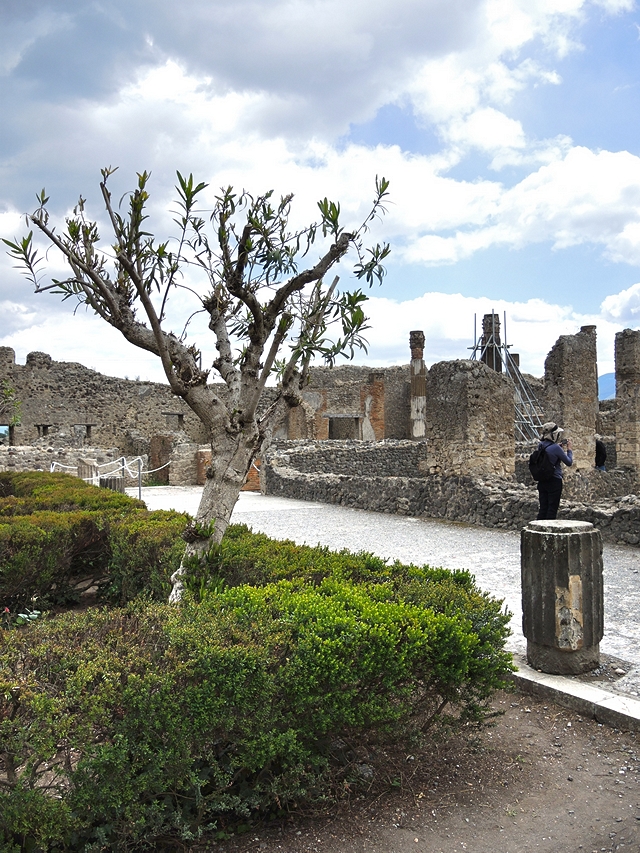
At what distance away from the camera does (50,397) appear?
25.2m

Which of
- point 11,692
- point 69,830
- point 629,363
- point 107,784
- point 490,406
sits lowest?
point 69,830

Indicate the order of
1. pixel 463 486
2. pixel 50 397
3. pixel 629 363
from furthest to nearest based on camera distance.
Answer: pixel 50 397, pixel 629 363, pixel 463 486

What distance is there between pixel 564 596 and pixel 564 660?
1.35ft

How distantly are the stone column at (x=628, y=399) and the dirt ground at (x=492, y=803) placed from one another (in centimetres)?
1382

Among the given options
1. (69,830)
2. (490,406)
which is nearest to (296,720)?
(69,830)

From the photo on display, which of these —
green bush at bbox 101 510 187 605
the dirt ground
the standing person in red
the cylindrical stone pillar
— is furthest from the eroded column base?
the standing person in red

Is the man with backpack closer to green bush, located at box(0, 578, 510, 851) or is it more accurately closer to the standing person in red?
the standing person in red

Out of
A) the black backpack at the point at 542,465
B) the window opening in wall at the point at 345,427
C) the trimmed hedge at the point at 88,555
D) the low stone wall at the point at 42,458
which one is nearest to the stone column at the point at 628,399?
the black backpack at the point at 542,465

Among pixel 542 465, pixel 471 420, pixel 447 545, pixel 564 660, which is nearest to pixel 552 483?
pixel 542 465

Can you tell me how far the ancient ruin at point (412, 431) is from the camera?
11.8 m

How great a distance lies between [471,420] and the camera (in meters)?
11.8

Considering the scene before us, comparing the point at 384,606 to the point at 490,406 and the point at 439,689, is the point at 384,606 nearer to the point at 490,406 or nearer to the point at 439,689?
the point at 439,689

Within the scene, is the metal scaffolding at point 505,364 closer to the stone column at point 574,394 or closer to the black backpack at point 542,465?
the stone column at point 574,394

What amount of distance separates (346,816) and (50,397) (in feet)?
81.9
